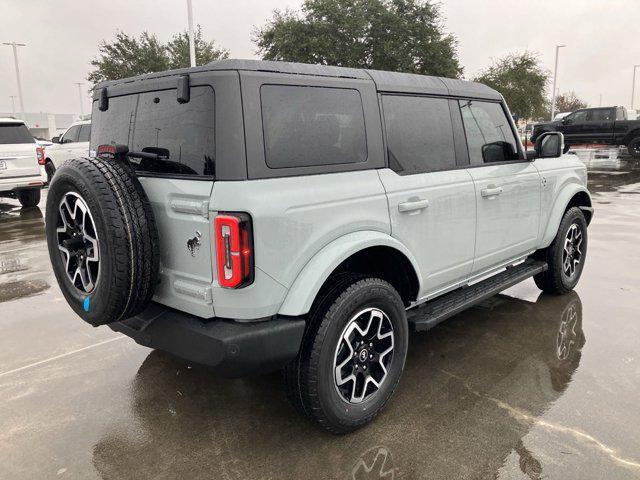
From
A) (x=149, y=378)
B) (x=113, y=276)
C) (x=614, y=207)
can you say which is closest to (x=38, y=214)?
(x=149, y=378)

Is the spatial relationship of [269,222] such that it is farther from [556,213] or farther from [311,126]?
[556,213]

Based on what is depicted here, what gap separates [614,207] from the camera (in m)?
9.85

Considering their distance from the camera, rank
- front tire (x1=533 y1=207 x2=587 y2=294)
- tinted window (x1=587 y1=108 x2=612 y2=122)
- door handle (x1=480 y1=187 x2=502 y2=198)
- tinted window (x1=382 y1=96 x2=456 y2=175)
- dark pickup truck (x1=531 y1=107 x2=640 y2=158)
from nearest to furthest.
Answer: tinted window (x1=382 y1=96 x2=456 y2=175) < door handle (x1=480 y1=187 x2=502 y2=198) < front tire (x1=533 y1=207 x2=587 y2=294) < dark pickup truck (x1=531 y1=107 x2=640 y2=158) < tinted window (x1=587 y1=108 x2=612 y2=122)

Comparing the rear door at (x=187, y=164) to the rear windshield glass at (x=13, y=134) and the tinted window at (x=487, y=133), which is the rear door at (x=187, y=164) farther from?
the rear windshield glass at (x=13, y=134)

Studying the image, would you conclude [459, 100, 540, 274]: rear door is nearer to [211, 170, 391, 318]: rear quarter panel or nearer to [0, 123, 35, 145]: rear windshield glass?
[211, 170, 391, 318]: rear quarter panel

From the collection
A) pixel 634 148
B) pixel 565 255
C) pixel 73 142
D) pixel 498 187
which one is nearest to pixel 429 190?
pixel 498 187

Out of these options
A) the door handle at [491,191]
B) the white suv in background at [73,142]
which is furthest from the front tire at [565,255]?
the white suv in background at [73,142]

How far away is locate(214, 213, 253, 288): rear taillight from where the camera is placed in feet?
7.27

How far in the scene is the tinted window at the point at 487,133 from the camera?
12.1 ft

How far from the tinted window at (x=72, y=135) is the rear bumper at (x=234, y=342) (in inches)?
542

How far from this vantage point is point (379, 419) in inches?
114

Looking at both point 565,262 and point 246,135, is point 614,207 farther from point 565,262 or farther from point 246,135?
point 246,135

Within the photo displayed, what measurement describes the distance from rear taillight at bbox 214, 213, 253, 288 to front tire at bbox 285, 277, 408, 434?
1.61 ft

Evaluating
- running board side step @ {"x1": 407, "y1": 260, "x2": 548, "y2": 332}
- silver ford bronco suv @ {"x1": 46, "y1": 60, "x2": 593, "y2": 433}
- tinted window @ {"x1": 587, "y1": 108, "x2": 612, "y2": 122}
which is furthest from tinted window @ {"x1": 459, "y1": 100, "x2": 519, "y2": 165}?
tinted window @ {"x1": 587, "y1": 108, "x2": 612, "y2": 122}
